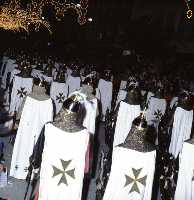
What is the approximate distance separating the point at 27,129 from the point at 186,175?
111 inches

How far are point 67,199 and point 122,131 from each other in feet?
10.4

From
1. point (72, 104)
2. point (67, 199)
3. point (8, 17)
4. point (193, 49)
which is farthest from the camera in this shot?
point (8, 17)

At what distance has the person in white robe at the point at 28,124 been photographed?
22.3 feet

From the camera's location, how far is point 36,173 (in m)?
5.28

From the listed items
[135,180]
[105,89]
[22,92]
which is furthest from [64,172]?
[105,89]

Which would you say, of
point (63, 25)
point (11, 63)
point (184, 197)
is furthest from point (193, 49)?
point (184, 197)

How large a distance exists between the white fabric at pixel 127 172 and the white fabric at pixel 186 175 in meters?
0.75

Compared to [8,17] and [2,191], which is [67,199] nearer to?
[2,191]

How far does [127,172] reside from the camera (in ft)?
16.4

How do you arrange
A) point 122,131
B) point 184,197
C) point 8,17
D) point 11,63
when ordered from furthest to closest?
point 8,17 < point 11,63 < point 122,131 < point 184,197

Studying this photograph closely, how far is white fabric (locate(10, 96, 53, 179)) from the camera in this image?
679 cm

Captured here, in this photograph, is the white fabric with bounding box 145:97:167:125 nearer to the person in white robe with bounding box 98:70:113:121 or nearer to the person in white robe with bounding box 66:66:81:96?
the person in white robe with bounding box 98:70:113:121

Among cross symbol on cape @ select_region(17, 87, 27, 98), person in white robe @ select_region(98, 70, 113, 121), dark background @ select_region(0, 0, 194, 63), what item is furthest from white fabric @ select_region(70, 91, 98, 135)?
dark background @ select_region(0, 0, 194, 63)

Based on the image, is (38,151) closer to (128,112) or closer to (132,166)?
(132,166)
